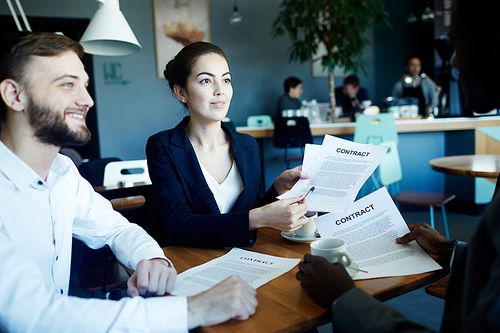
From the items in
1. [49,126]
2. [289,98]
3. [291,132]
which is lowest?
[291,132]

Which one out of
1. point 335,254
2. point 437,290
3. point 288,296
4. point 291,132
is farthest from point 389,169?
point 288,296

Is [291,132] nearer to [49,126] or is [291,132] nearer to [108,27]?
[108,27]

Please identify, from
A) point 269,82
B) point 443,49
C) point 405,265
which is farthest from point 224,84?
point 269,82

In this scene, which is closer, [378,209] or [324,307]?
[324,307]

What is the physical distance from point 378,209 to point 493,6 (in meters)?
0.60

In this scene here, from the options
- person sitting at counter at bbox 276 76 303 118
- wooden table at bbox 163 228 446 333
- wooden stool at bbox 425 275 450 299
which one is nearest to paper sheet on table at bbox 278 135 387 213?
wooden table at bbox 163 228 446 333

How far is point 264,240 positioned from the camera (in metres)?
1.16

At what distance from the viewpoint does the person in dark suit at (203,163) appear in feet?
4.03

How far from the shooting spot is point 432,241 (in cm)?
97

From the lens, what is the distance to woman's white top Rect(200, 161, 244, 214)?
145cm

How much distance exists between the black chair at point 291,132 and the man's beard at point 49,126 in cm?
327

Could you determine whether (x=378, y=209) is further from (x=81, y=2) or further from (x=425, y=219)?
(x=81, y=2)

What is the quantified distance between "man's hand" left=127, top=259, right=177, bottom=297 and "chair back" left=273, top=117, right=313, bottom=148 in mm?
3287

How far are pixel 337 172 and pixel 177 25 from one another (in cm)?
569
